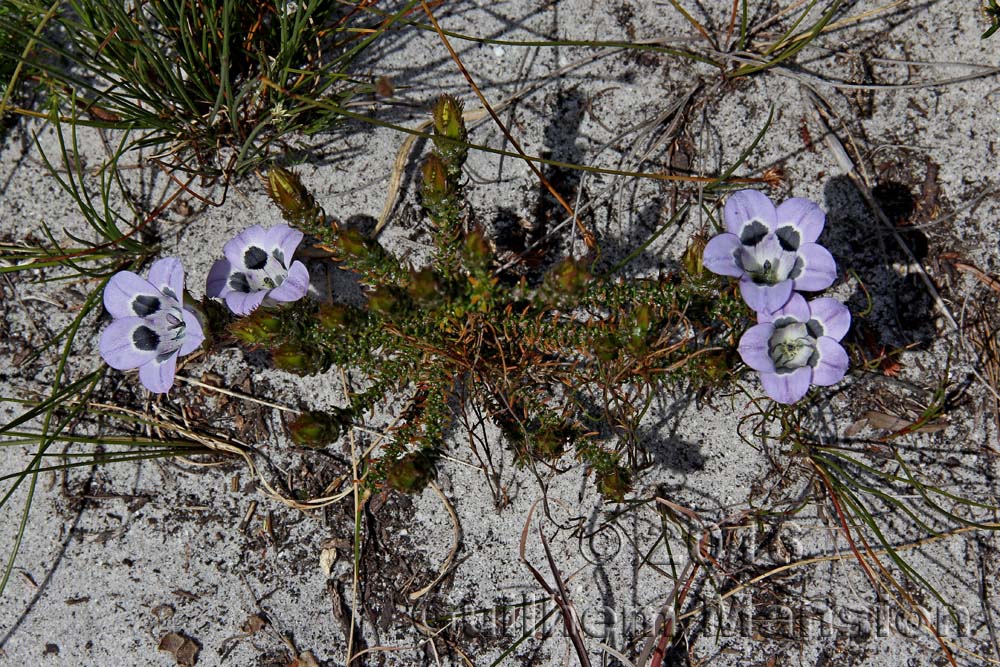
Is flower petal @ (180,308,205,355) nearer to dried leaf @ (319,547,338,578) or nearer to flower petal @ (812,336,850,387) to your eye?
dried leaf @ (319,547,338,578)

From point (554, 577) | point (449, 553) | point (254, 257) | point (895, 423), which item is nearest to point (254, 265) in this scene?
point (254, 257)

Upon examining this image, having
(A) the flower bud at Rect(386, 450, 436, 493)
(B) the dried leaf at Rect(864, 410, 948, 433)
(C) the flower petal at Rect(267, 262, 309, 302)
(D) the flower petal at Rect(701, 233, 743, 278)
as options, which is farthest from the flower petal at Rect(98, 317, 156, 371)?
(B) the dried leaf at Rect(864, 410, 948, 433)

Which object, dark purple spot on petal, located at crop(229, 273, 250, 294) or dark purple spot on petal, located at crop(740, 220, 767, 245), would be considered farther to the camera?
dark purple spot on petal, located at crop(229, 273, 250, 294)

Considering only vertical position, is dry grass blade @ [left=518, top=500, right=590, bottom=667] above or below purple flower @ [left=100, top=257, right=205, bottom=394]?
below

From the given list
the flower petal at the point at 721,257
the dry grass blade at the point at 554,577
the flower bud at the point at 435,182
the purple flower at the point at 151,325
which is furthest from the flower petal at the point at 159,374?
the flower petal at the point at 721,257

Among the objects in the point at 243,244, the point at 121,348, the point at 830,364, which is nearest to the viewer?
the point at 830,364

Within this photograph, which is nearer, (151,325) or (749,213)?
(749,213)

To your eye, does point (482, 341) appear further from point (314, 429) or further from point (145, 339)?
point (145, 339)
